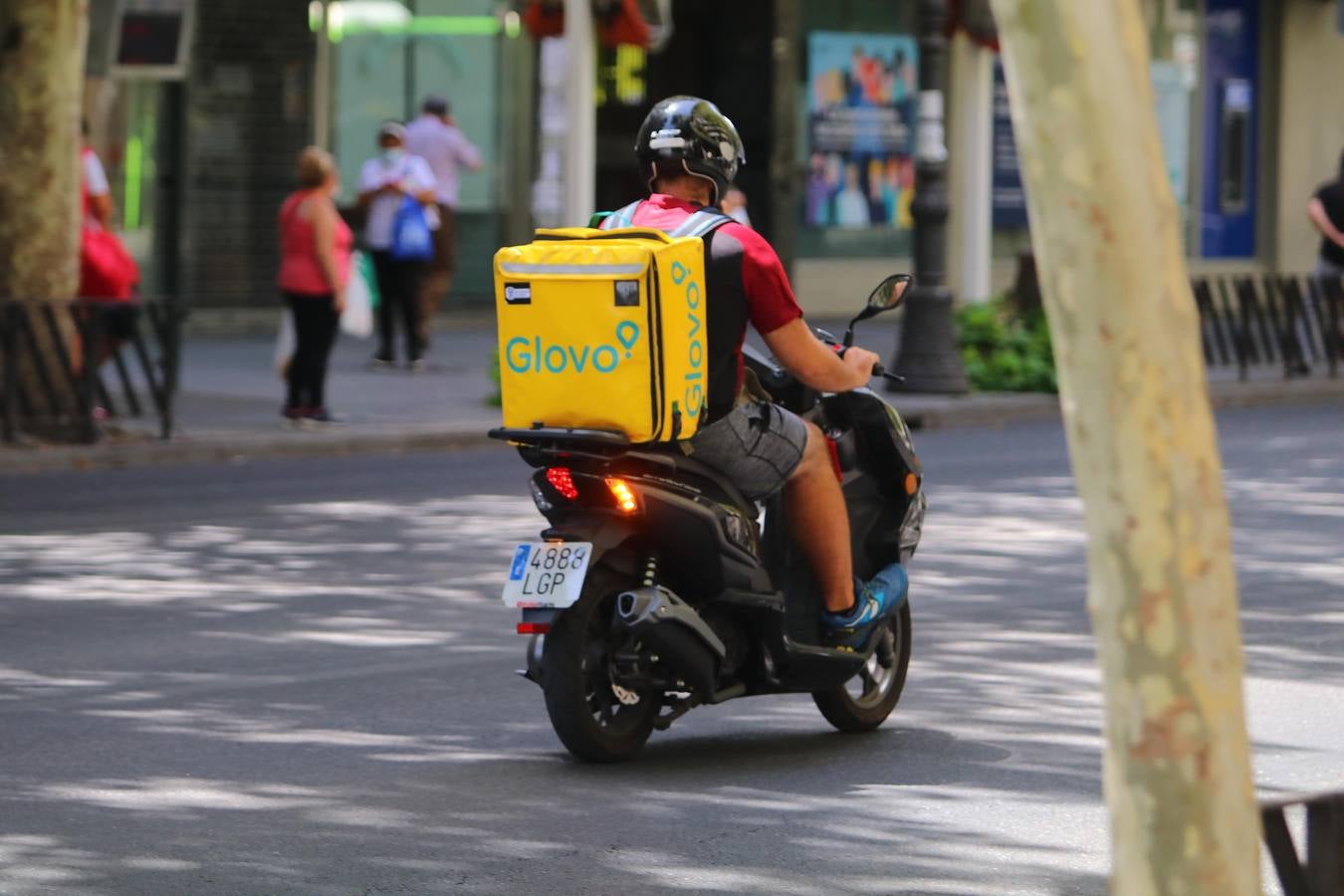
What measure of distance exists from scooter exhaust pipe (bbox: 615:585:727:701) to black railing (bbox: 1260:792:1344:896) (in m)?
2.68

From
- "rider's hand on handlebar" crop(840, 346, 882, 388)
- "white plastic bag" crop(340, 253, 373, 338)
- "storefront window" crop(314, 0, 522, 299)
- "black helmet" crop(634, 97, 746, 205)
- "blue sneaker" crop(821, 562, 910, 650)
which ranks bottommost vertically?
"blue sneaker" crop(821, 562, 910, 650)

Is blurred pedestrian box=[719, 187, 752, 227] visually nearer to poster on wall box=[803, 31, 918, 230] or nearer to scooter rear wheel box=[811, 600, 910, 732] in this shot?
poster on wall box=[803, 31, 918, 230]

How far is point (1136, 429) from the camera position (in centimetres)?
355

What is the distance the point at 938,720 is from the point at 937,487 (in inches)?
246

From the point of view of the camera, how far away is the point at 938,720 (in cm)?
778

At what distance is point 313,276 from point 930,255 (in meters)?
4.73

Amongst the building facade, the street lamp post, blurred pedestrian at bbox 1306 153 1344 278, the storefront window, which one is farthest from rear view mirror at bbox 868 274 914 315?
the storefront window

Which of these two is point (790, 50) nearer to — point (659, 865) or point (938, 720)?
point (938, 720)

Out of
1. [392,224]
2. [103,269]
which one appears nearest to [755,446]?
[103,269]

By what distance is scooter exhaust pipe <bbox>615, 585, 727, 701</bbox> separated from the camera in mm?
6784

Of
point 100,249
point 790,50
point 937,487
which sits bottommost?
point 937,487

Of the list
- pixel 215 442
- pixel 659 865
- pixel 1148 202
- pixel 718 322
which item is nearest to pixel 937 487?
pixel 215 442

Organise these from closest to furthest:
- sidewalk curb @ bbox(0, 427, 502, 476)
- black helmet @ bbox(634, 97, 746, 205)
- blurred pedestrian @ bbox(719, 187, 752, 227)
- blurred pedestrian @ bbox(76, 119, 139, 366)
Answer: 1. black helmet @ bbox(634, 97, 746, 205)
2. blurred pedestrian @ bbox(719, 187, 752, 227)
3. sidewalk curb @ bbox(0, 427, 502, 476)
4. blurred pedestrian @ bbox(76, 119, 139, 366)

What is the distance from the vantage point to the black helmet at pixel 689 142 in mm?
6902
